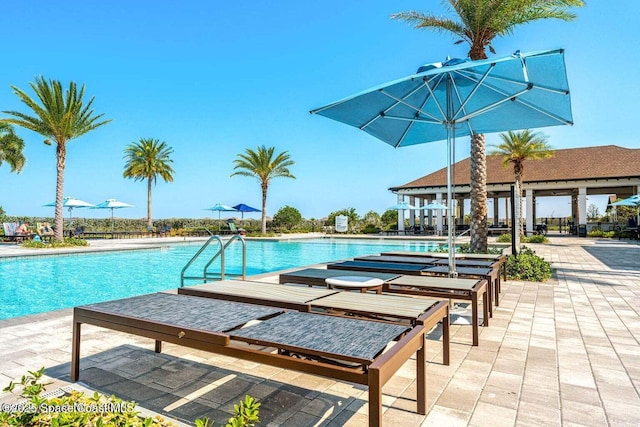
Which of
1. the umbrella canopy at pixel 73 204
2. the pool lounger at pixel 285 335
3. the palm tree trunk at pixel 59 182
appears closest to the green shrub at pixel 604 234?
the pool lounger at pixel 285 335

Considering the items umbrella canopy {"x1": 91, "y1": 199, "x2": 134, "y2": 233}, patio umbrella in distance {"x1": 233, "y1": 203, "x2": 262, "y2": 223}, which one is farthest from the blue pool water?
patio umbrella in distance {"x1": 233, "y1": 203, "x2": 262, "y2": 223}

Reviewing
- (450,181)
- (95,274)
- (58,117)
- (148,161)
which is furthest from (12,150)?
(450,181)

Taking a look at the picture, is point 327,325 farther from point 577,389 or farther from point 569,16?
point 569,16

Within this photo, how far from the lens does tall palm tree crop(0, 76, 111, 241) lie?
15.8m

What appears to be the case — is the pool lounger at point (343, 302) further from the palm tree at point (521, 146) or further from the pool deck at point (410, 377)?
the palm tree at point (521, 146)

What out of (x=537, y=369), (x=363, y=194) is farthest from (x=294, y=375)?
(x=363, y=194)

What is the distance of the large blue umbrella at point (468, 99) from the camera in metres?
4.02

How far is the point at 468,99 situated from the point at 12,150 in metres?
28.8

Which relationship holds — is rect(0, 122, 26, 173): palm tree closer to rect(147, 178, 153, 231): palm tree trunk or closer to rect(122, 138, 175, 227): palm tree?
rect(122, 138, 175, 227): palm tree

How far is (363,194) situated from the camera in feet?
115

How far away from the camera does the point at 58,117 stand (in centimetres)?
1608

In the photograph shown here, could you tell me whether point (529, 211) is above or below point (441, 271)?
above

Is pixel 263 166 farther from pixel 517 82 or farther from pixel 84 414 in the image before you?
pixel 84 414

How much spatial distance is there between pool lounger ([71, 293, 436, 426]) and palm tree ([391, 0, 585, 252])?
7724mm
